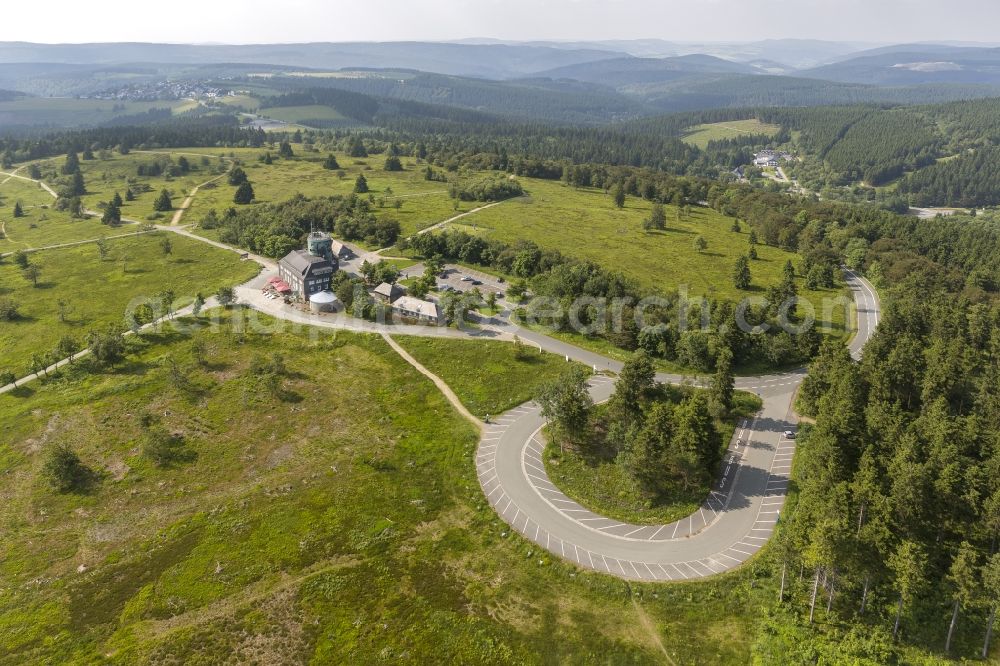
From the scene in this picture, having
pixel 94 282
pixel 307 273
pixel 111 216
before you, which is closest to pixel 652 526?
pixel 307 273

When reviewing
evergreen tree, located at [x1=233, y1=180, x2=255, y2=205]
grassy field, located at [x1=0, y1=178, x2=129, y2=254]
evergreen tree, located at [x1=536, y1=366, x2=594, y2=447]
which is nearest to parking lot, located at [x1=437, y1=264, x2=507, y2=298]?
evergreen tree, located at [x1=536, y1=366, x2=594, y2=447]

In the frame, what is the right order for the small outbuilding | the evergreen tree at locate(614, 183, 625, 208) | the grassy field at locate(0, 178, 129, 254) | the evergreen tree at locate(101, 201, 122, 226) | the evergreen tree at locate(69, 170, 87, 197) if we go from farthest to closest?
the evergreen tree at locate(69, 170, 87, 197) < the evergreen tree at locate(614, 183, 625, 208) < the evergreen tree at locate(101, 201, 122, 226) < the grassy field at locate(0, 178, 129, 254) < the small outbuilding

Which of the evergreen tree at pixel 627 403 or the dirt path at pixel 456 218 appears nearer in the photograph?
the evergreen tree at pixel 627 403

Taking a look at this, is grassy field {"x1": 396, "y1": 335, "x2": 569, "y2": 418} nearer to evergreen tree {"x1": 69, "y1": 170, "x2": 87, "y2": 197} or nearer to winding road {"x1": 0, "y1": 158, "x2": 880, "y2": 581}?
winding road {"x1": 0, "y1": 158, "x2": 880, "y2": 581}

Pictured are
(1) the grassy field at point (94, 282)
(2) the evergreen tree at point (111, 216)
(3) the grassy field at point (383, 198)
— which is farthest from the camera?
(3) the grassy field at point (383, 198)

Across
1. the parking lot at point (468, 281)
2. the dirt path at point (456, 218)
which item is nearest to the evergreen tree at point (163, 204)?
the dirt path at point (456, 218)

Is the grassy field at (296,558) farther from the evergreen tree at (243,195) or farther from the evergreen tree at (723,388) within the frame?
the evergreen tree at (243,195)

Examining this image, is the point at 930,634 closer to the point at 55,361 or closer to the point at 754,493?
the point at 754,493

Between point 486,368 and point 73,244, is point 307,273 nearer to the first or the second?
point 486,368
